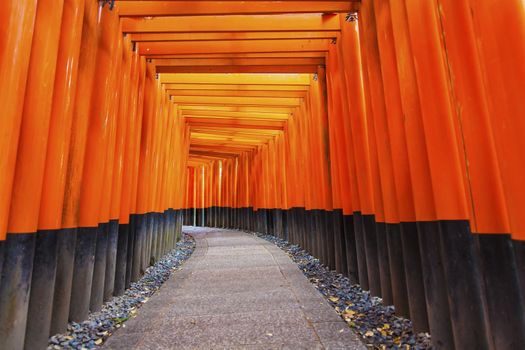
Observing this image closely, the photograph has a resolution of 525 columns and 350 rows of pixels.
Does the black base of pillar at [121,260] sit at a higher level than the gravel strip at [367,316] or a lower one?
higher

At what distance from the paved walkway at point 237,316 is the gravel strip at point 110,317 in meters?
0.18

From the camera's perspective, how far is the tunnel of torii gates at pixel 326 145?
6.54 feet

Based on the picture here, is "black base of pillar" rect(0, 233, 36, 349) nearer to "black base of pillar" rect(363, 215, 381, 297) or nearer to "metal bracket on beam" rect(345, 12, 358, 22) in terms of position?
"black base of pillar" rect(363, 215, 381, 297)

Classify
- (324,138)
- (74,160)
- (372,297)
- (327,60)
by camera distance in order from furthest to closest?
(324,138)
(327,60)
(372,297)
(74,160)

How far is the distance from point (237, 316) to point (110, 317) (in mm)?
1489

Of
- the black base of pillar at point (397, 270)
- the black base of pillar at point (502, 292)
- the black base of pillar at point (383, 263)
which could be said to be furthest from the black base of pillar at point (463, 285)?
the black base of pillar at point (383, 263)

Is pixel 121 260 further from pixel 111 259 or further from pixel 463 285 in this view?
pixel 463 285

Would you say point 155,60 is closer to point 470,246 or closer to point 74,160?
point 74,160

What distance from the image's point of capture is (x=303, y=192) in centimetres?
834

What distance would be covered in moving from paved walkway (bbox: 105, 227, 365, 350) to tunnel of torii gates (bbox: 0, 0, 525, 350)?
700 mm

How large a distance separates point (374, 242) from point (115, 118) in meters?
3.89

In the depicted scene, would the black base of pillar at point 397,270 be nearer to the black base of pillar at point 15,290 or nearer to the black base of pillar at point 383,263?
the black base of pillar at point 383,263

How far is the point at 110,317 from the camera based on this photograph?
11.7 ft

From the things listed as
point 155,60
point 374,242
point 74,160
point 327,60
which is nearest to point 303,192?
point 327,60
